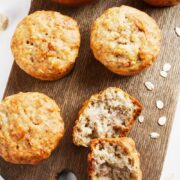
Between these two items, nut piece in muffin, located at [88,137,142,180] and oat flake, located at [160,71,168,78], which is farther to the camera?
oat flake, located at [160,71,168,78]

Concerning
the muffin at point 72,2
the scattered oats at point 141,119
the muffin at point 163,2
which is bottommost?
the scattered oats at point 141,119

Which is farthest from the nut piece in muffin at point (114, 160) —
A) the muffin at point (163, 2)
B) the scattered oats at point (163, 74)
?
the muffin at point (163, 2)

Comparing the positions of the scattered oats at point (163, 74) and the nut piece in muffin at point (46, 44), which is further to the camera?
the scattered oats at point (163, 74)

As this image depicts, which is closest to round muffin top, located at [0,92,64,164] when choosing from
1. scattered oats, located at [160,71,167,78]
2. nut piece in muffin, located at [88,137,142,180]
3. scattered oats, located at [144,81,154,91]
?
nut piece in muffin, located at [88,137,142,180]

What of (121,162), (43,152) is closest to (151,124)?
(121,162)

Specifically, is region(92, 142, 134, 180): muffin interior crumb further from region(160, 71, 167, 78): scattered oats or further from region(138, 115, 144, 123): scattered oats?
region(160, 71, 167, 78): scattered oats

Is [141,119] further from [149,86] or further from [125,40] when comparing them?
[125,40]

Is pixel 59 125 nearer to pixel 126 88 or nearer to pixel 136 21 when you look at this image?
pixel 126 88

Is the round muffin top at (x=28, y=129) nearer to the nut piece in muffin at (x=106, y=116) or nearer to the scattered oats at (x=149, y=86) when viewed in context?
the nut piece in muffin at (x=106, y=116)
